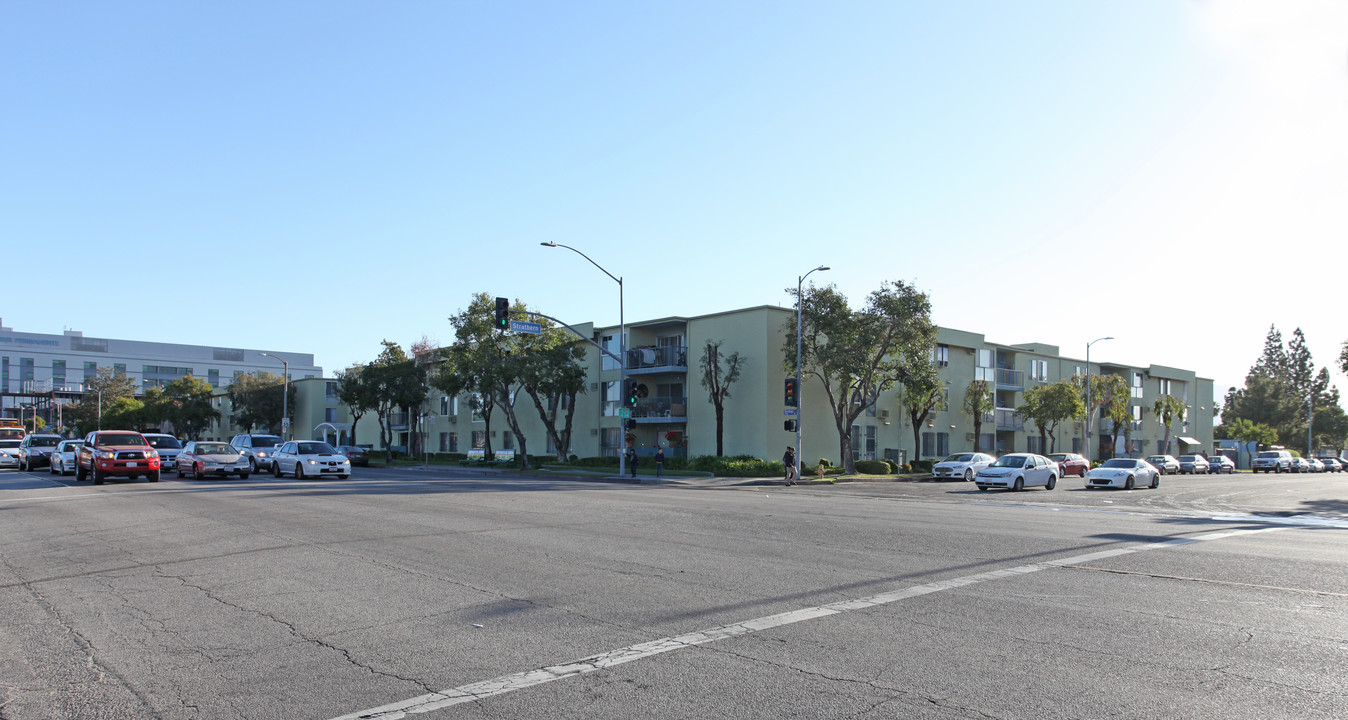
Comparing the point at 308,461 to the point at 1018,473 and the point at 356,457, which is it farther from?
the point at 1018,473

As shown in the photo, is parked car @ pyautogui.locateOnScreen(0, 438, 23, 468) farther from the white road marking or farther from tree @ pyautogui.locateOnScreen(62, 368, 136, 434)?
tree @ pyautogui.locateOnScreen(62, 368, 136, 434)

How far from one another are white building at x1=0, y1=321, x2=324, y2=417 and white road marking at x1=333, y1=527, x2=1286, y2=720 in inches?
4682

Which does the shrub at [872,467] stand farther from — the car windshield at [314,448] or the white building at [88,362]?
the white building at [88,362]

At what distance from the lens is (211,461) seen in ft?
106

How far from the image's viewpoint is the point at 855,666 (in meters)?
6.37

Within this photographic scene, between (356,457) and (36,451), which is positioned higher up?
(36,451)

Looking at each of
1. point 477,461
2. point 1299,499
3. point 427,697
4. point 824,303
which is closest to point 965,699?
point 427,697

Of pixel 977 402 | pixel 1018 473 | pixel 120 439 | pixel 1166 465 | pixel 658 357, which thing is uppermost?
pixel 658 357

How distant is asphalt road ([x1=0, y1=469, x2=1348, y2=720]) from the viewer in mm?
5703

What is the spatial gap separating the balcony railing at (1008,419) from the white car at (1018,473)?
24.7 meters

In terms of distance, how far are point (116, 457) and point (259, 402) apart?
177ft

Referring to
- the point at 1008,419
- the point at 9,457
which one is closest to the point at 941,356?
the point at 1008,419

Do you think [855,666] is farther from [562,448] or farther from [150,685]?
[562,448]

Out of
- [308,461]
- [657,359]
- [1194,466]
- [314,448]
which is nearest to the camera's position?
[308,461]
